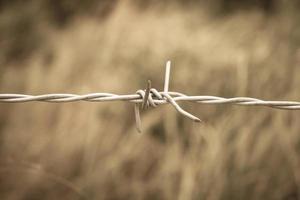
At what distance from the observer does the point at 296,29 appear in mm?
1143

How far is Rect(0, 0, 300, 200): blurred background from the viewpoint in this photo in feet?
3.30

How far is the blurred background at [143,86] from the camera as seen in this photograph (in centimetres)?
101

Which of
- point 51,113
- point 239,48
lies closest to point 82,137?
point 51,113

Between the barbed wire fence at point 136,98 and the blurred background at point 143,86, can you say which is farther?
the blurred background at point 143,86

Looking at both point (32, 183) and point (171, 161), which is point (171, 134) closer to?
point (171, 161)

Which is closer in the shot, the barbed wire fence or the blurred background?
the barbed wire fence

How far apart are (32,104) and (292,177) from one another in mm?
777

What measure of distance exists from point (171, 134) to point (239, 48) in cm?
34

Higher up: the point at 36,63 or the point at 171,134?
the point at 36,63

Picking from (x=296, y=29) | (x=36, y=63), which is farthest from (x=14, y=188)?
→ (x=296, y=29)

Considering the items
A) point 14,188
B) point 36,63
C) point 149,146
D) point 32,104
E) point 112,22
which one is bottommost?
point 14,188

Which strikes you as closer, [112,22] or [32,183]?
[32,183]

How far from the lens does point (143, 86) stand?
3.47 feet

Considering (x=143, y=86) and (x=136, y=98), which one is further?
(x=143, y=86)
